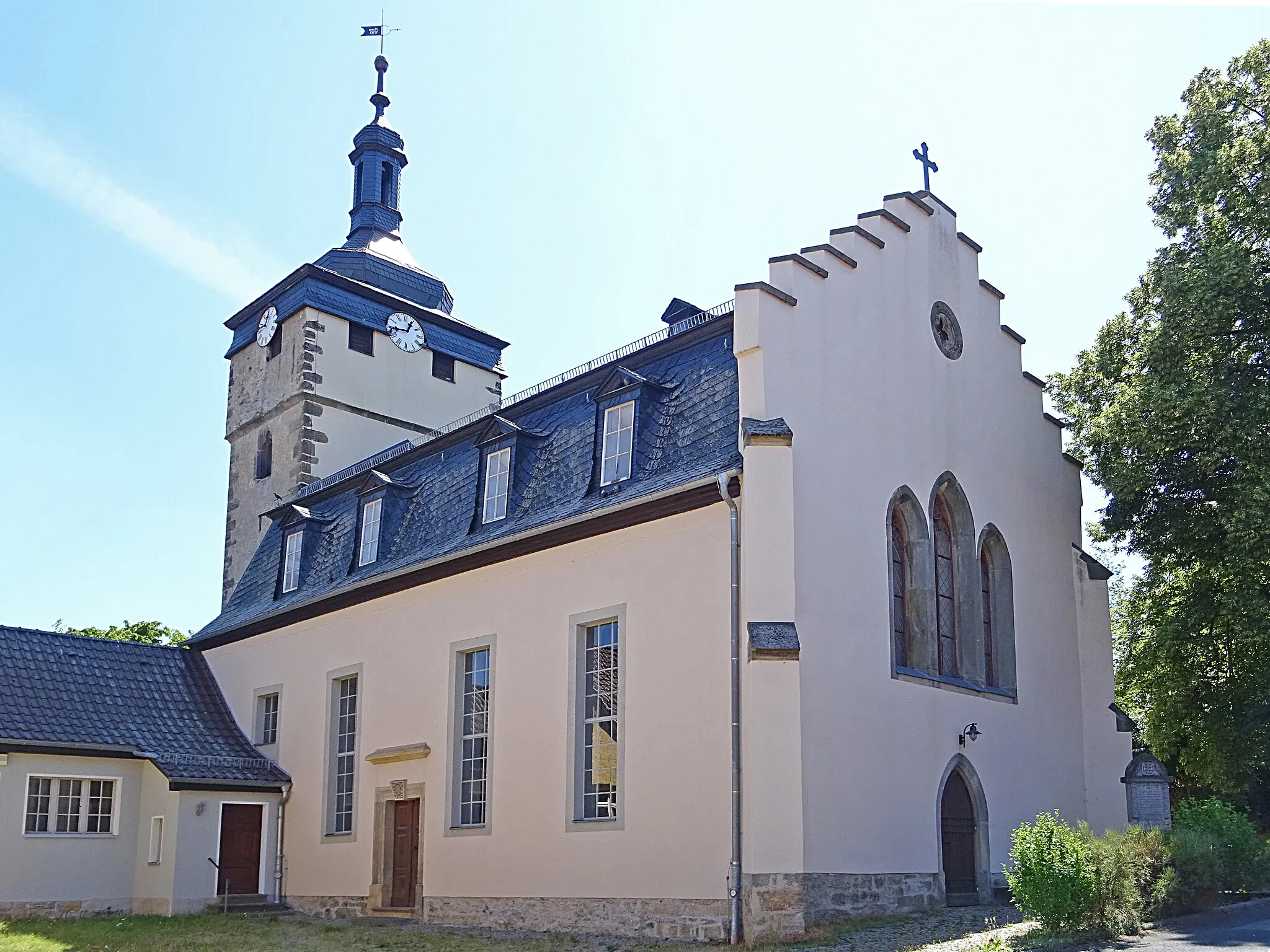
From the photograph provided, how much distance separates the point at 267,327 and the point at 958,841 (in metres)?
24.2

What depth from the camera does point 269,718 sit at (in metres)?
25.6

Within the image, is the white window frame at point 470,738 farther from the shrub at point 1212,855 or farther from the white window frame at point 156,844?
the shrub at point 1212,855

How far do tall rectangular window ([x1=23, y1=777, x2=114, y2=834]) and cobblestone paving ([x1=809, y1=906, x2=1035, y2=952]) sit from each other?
48.3 feet

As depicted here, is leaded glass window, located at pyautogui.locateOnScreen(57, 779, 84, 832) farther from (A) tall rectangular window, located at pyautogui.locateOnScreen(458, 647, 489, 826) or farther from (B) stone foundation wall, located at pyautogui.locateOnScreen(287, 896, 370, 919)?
(A) tall rectangular window, located at pyautogui.locateOnScreen(458, 647, 489, 826)

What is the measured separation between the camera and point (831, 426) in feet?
56.6

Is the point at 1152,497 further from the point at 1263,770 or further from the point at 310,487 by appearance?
the point at 310,487

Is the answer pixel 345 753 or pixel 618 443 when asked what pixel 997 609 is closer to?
pixel 618 443

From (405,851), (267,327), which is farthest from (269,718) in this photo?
A: (267,327)

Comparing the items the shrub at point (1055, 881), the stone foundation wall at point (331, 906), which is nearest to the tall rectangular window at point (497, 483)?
Result: the stone foundation wall at point (331, 906)

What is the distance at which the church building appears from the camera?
15836 millimetres

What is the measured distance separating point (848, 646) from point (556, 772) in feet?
15.0

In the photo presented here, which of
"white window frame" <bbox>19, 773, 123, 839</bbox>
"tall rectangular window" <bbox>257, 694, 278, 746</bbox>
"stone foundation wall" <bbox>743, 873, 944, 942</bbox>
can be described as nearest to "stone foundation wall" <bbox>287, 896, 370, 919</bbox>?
"tall rectangular window" <bbox>257, 694, 278, 746</bbox>

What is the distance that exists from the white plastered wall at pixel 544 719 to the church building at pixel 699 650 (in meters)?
0.05

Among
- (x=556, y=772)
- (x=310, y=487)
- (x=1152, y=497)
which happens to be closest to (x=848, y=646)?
(x=556, y=772)
